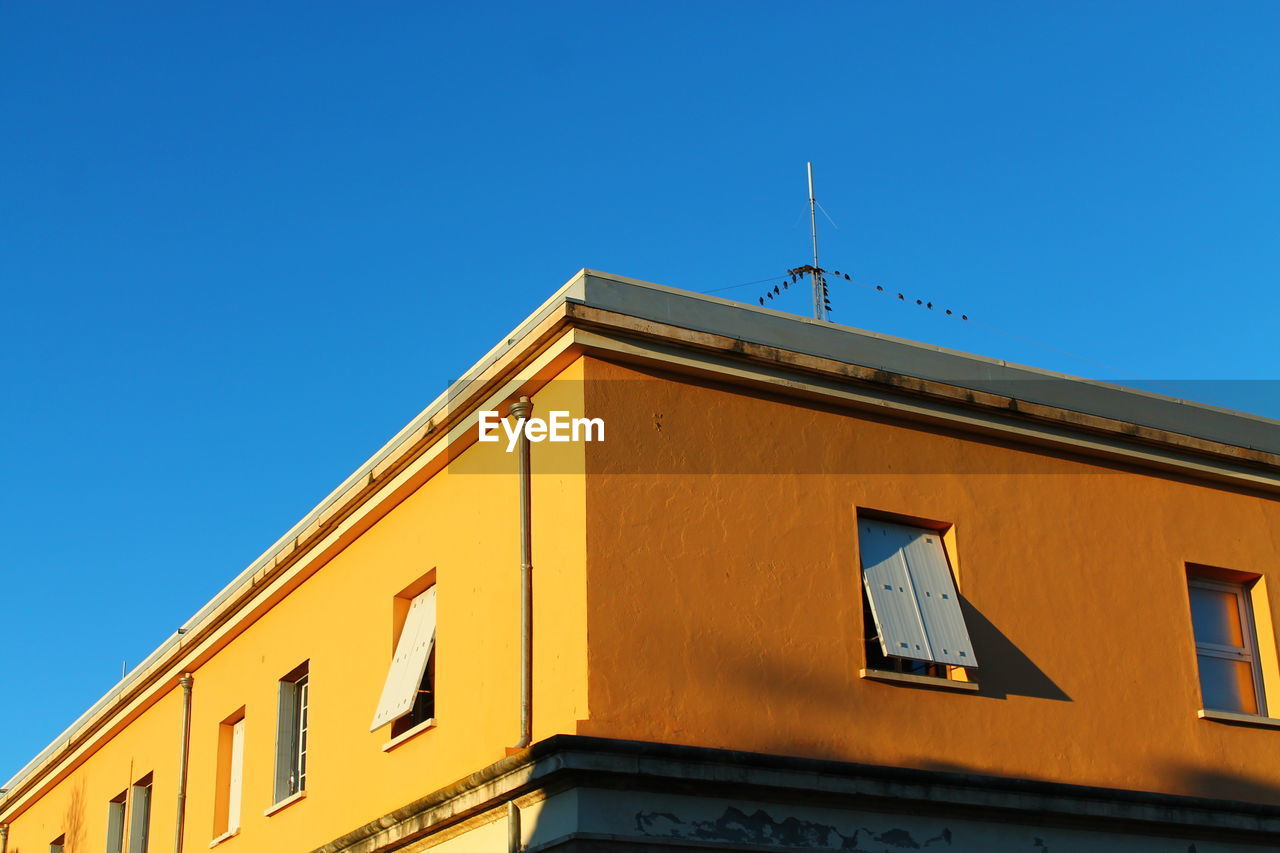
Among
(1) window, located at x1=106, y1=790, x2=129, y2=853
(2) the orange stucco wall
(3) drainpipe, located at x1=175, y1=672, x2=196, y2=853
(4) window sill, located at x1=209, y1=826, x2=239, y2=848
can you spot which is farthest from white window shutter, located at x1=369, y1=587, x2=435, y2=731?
(1) window, located at x1=106, y1=790, x2=129, y2=853

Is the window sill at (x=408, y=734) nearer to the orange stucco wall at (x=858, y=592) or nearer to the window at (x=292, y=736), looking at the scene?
the window at (x=292, y=736)

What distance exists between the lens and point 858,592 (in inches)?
498

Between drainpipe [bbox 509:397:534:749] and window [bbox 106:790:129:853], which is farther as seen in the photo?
window [bbox 106:790:129:853]

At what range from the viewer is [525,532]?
12273 millimetres

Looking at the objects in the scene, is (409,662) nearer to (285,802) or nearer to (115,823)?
(285,802)

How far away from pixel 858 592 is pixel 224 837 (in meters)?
8.14

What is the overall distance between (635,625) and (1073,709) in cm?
402

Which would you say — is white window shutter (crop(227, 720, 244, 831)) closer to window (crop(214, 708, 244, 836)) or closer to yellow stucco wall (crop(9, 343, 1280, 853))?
window (crop(214, 708, 244, 836))

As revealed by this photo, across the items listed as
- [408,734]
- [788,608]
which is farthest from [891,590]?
[408,734]

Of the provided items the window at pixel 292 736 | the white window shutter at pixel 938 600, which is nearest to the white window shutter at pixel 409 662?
the window at pixel 292 736

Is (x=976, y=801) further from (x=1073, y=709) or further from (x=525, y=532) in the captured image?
(x=525, y=532)

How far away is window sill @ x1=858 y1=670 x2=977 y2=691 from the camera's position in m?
12.3

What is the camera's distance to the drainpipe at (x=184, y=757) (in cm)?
1831

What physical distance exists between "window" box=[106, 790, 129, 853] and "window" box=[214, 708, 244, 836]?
3729 mm
